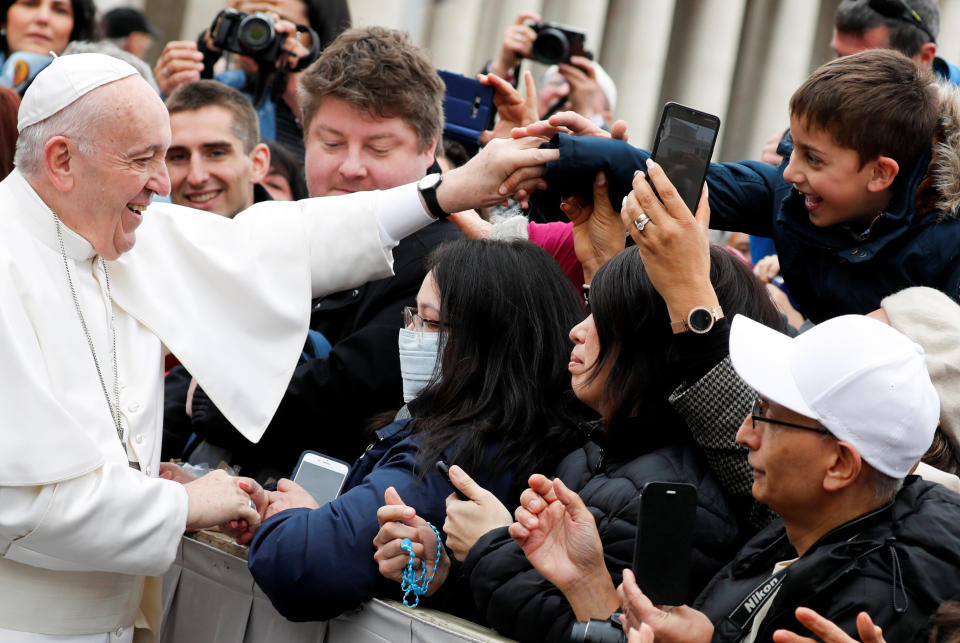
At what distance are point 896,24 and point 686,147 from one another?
2.14 m

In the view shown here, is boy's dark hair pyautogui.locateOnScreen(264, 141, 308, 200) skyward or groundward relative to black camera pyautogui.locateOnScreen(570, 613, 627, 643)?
skyward

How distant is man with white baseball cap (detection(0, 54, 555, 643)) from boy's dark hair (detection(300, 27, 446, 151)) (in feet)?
3.03

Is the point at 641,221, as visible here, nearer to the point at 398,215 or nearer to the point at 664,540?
the point at 664,540

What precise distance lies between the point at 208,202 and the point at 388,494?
9.47 ft

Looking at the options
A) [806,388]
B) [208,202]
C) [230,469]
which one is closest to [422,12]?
[208,202]

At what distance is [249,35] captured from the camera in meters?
6.37

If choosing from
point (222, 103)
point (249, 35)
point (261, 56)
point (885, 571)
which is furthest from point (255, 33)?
point (885, 571)

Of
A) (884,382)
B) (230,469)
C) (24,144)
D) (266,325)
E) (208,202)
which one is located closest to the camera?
(884,382)

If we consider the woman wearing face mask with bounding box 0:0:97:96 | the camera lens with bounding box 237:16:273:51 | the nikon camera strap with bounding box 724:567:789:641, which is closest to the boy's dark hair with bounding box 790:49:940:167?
the nikon camera strap with bounding box 724:567:789:641

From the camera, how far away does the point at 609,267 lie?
11.1 ft

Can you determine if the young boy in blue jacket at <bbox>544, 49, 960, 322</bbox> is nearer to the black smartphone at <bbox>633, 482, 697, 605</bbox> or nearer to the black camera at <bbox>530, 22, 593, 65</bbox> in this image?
the black smartphone at <bbox>633, 482, 697, 605</bbox>

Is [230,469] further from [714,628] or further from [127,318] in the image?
[714,628]

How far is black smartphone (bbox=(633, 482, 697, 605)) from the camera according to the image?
2545 mm

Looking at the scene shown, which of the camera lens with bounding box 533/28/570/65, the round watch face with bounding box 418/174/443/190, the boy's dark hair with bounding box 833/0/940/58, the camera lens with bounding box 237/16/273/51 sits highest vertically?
the boy's dark hair with bounding box 833/0/940/58
